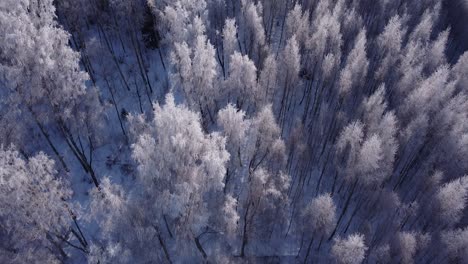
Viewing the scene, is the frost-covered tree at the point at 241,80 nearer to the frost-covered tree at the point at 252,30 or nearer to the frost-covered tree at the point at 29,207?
the frost-covered tree at the point at 252,30

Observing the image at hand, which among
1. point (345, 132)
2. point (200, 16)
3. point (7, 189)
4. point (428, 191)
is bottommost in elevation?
point (428, 191)

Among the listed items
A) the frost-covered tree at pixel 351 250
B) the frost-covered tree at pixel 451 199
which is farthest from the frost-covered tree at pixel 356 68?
the frost-covered tree at pixel 351 250

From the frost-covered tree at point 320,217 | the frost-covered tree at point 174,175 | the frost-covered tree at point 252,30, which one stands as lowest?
the frost-covered tree at point 320,217

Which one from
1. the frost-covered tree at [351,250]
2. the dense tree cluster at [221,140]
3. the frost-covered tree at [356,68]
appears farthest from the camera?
the frost-covered tree at [356,68]

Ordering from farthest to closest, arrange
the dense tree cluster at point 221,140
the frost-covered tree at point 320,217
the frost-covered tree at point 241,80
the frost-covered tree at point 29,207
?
1. the frost-covered tree at point 241,80
2. the frost-covered tree at point 320,217
3. the dense tree cluster at point 221,140
4. the frost-covered tree at point 29,207

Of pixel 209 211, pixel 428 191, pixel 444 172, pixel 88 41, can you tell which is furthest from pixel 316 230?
pixel 88 41

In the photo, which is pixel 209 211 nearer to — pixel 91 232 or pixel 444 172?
pixel 91 232

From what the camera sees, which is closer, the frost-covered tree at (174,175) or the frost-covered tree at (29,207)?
the frost-covered tree at (29,207)

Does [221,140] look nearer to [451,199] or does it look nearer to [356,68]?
[356,68]

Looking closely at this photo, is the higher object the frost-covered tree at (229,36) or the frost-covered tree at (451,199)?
the frost-covered tree at (229,36)
